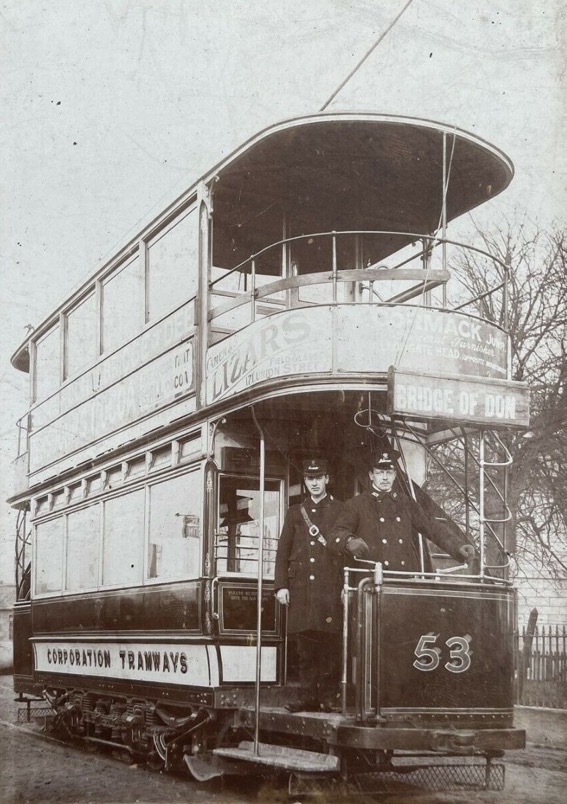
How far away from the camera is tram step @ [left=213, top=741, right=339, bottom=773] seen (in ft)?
20.5

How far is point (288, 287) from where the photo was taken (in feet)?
24.4

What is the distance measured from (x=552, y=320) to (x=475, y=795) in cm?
833

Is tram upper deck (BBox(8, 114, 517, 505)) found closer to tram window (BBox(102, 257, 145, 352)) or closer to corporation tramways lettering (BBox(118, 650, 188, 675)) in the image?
tram window (BBox(102, 257, 145, 352))

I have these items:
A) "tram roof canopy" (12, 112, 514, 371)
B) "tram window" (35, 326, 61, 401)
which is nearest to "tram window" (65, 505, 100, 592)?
"tram window" (35, 326, 61, 401)

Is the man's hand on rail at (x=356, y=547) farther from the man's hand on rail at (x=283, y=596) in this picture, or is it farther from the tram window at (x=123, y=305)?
the tram window at (x=123, y=305)

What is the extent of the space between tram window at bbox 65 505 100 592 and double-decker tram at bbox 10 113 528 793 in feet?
0.20

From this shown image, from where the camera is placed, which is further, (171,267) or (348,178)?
(171,267)

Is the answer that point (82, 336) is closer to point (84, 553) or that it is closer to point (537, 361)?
point (84, 553)

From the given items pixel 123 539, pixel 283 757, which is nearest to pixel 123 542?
pixel 123 539

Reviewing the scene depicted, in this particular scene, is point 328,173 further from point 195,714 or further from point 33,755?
point 33,755

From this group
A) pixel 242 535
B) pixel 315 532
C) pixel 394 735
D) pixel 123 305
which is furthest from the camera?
pixel 123 305

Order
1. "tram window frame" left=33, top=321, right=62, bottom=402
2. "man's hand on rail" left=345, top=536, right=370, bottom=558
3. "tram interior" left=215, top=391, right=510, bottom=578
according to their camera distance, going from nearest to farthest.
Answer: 1. "man's hand on rail" left=345, top=536, right=370, bottom=558
2. "tram interior" left=215, top=391, right=510, bottom=578
3. "tram window frame" left=33, top=321, right=62, bottom=402

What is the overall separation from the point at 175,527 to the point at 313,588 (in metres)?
1.51

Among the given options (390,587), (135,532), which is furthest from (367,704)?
(135,532)
